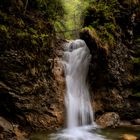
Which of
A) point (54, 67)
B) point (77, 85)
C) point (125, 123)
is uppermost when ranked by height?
point (54, 67)

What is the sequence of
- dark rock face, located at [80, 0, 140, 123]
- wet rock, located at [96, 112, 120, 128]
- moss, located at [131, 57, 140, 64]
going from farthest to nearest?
moss, located at [131, 57, 140, 64] → dark rock face, located at [80, 0, 140, 123] → wet rock, located at [96, 112, 120, 128]

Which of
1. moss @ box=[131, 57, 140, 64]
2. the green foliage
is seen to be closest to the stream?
moss @ box=[131, 57, 140, 64]

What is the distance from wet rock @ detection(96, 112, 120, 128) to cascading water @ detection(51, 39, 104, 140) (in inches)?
12.5

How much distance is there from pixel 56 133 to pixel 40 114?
1.00 metres

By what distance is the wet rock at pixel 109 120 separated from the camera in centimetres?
1071

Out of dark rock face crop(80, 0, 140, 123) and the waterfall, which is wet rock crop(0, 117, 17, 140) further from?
dark rock face crop(80, 0, 140, 123)

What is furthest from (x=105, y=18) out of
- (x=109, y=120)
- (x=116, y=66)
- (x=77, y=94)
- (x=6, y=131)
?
(x=6, y=131)

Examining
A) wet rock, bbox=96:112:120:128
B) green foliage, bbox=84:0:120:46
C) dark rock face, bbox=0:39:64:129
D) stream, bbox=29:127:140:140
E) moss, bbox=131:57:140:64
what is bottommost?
stream, bbox=29:127:140:140

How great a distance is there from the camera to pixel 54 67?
11.5m

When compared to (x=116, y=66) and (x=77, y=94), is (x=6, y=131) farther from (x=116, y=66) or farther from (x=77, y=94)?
(x=116, y=66)

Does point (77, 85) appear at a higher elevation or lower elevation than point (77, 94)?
higher

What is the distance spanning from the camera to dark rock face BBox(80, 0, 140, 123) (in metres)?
11.7

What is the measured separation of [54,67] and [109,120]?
3364 mm

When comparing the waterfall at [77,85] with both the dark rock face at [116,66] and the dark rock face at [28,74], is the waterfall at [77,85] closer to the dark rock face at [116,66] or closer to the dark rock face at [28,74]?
the dark rock face at [116,66]
